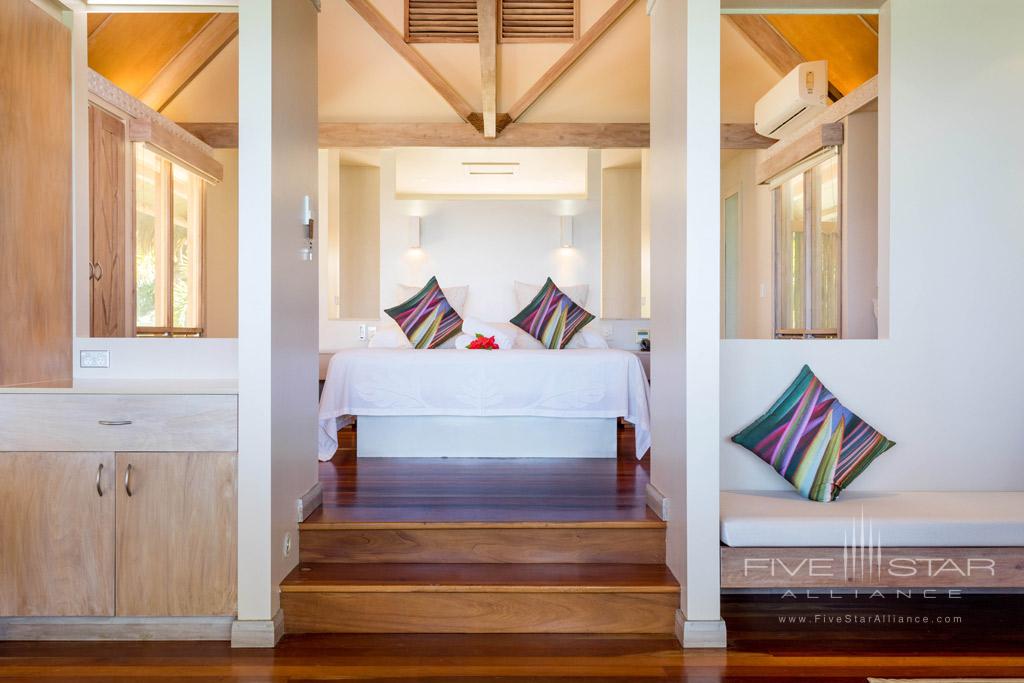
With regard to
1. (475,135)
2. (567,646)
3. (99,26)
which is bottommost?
(567,646)

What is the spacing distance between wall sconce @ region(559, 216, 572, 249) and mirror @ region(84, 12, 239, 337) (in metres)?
2.85

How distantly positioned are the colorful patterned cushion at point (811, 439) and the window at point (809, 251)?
2308mm

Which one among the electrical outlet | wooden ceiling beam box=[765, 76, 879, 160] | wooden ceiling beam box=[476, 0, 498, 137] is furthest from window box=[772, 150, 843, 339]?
the electrical outlet

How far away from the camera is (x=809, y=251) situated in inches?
211

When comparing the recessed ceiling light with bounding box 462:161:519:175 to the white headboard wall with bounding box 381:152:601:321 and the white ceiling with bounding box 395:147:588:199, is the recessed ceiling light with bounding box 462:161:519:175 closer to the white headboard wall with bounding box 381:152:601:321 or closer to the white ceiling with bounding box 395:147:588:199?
the white ceiling with bounding box 395:147:588:199

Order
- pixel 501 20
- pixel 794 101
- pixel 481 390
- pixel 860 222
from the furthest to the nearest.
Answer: pixel 501 20
pixel 794 101
pixel 860 222
pixel 481 390

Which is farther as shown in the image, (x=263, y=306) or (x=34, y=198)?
(x=34, y=198)

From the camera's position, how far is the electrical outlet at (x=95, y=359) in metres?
2.91

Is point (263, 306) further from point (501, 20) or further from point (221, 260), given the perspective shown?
point (221, 260)

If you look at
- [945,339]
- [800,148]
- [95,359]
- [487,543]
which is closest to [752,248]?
[800,148]

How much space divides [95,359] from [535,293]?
4.08m

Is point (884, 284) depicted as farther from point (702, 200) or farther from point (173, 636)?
point (173, 636)

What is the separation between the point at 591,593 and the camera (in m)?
2.52

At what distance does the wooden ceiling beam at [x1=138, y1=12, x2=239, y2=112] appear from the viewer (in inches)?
221
